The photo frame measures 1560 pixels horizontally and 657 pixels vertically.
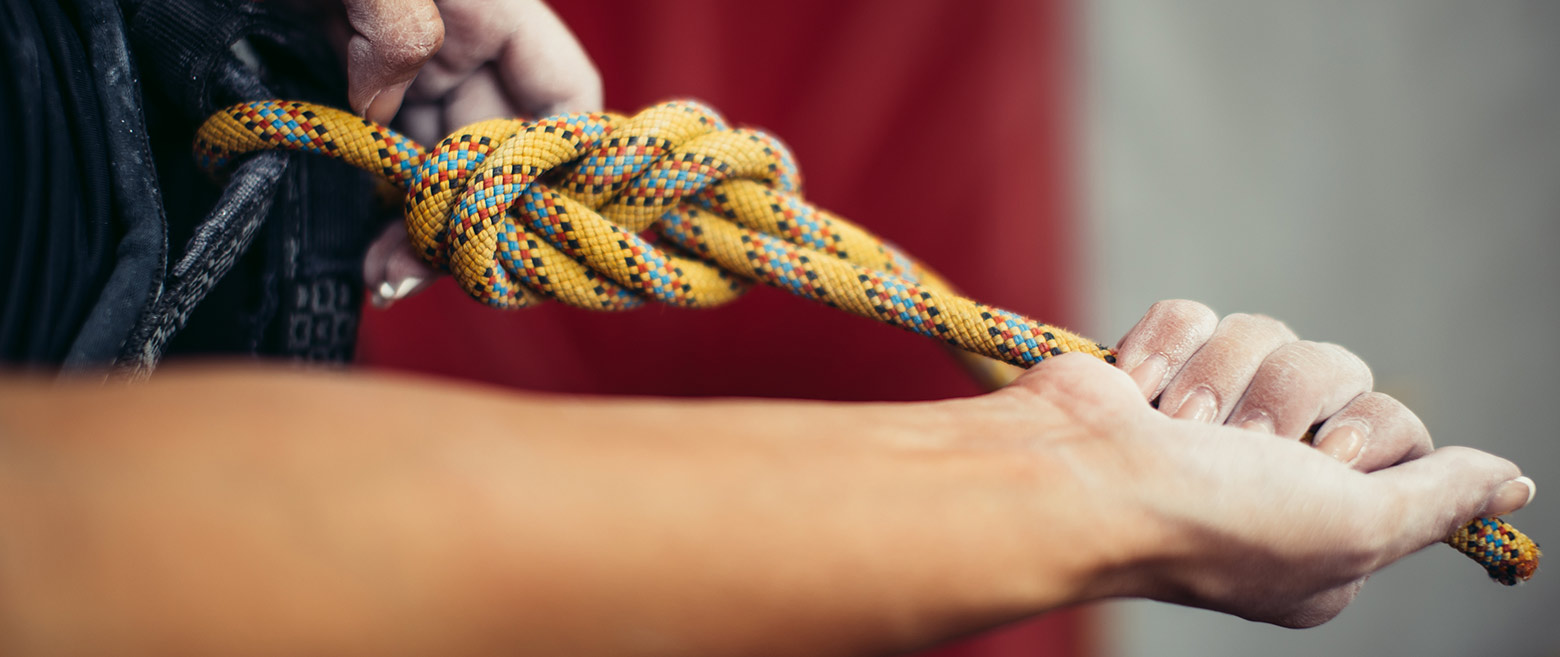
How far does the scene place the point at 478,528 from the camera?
0.55 ft

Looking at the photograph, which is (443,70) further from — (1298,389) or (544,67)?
(1298,389)

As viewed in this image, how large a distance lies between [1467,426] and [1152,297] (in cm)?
40

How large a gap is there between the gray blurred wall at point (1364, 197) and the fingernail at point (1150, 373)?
48 centimetres

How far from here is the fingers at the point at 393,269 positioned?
37 cm

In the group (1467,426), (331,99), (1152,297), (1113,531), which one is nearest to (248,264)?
(331,99)

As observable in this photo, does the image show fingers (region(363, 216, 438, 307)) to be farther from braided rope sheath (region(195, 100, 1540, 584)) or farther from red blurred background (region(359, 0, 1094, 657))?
red blurred background (region(359, 0, 1094, 657))

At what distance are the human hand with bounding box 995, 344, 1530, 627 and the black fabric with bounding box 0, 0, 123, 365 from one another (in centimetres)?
33

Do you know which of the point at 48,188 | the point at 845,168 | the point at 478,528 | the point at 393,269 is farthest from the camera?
the point at 845,168

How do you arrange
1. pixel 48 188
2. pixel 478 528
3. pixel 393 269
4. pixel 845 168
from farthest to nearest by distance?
pixel 845 168, pixel 393 269, pixel 48 188, pixel 478 528

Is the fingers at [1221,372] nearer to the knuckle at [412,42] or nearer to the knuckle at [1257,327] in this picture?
the knuckle at [1257,327]

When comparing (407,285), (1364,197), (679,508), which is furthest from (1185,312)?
(1364,197)

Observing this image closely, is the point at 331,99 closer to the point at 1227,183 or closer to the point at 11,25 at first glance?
the point at 11,25

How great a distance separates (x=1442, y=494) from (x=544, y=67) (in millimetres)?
403

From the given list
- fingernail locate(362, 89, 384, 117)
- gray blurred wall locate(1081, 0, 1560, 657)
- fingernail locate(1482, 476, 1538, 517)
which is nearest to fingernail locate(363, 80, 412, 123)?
fingernail locate(362, 89, 384, 117)
